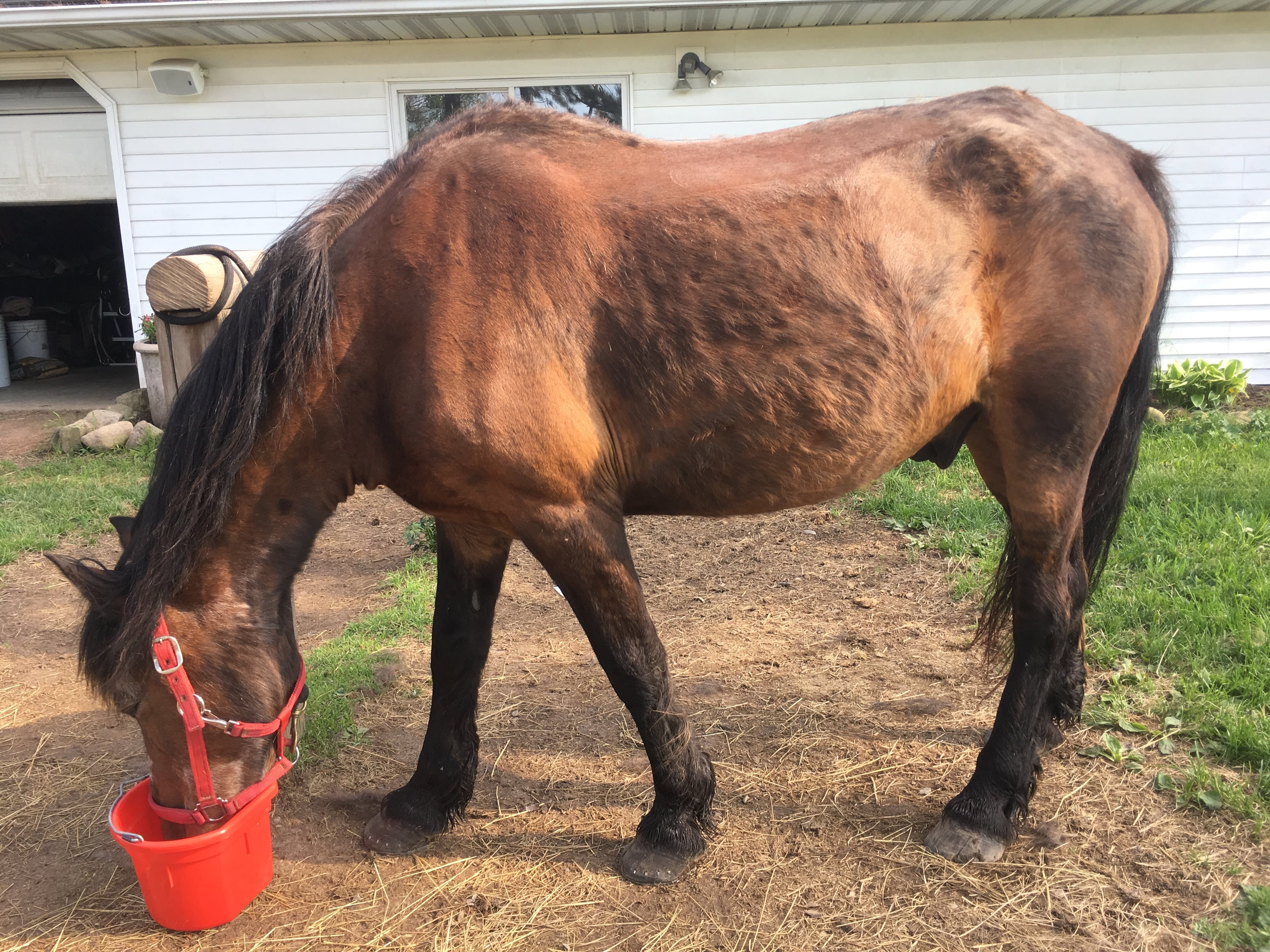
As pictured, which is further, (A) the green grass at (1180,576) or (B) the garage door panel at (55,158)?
(B) the garage door panel at (55,158)

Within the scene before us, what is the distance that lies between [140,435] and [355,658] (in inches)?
224

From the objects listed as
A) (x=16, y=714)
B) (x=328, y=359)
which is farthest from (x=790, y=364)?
(x=16, y=714)

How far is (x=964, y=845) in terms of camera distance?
2.51 m

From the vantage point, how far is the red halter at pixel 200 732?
81.7 inches

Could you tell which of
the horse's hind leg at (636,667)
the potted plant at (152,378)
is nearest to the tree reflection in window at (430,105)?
the potted plant at (152,378)

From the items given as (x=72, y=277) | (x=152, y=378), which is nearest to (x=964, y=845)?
(x=152, y=378)

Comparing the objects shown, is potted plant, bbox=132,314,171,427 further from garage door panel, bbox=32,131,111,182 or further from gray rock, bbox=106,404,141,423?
garage door panel, bbox=32,131,111,182

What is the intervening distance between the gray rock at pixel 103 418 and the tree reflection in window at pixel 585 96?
5.21 metres

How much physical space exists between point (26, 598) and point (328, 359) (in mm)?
3936

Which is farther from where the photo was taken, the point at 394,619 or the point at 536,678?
the point at 394,619

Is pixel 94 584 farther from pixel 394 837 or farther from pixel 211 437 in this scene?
pixel 394 837

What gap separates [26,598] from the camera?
4.77 metres

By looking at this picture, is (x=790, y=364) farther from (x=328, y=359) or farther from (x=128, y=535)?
(x=128, y=535)

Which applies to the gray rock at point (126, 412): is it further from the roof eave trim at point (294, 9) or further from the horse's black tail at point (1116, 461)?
the horse's black tail at point (1116, 461)
